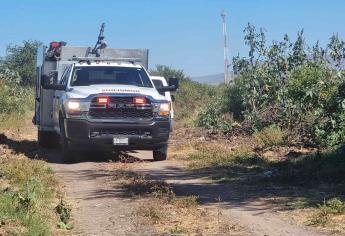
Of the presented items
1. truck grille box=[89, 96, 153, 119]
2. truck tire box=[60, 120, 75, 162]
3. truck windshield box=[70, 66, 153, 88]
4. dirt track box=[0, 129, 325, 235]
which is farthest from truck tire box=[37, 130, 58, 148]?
truck grille box=[89, 96, 153, 119]

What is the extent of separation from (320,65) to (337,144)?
5.12 m

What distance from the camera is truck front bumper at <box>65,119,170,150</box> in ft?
38.9

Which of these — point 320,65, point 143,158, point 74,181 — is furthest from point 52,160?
point 320,65

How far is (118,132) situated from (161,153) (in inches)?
51.3

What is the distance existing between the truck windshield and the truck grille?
1.14 metres

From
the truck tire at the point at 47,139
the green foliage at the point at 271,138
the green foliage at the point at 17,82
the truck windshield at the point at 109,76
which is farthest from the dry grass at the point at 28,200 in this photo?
the green foliage at the point at 17,82

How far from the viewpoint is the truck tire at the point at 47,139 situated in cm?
1542

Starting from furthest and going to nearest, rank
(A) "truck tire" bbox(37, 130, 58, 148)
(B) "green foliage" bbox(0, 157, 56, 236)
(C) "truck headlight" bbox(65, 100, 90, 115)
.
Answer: (A) "truck tire" bbox(37, 130, 58, 148) < (C) "truck headlight" bbox(65, 100, 90, 115) < (B) "green foliage" bbox(0, 157, 56, 236)

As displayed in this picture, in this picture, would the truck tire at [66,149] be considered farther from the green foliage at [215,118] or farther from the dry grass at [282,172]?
the green foliage at [215,118]

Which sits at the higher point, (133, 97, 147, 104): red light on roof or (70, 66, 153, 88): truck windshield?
(70, 66, 153, 88): truck windshield

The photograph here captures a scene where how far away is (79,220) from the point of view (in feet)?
23.3

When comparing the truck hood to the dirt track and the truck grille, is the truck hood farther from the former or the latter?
the dirt track

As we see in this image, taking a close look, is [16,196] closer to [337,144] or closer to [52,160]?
[52,160]

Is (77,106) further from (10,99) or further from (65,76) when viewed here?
(10,99)
